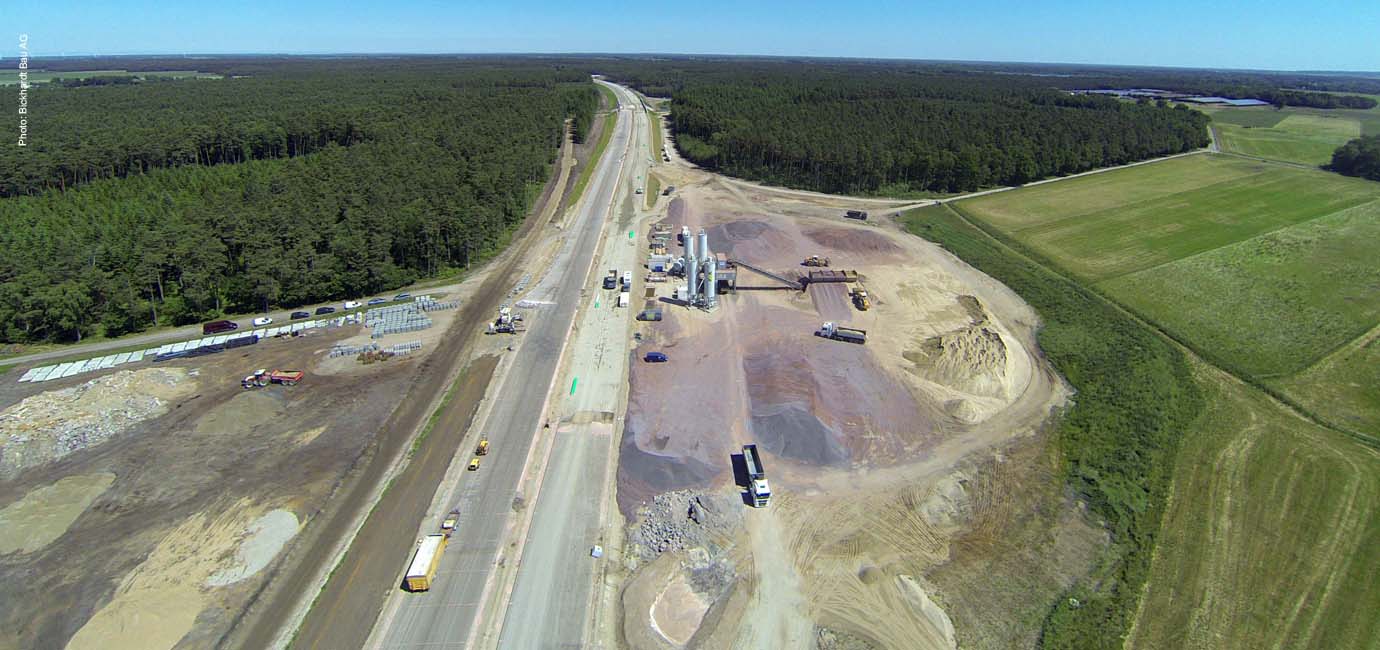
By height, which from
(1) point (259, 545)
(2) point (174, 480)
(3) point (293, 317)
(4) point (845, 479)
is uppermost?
(3) point (293, 317)

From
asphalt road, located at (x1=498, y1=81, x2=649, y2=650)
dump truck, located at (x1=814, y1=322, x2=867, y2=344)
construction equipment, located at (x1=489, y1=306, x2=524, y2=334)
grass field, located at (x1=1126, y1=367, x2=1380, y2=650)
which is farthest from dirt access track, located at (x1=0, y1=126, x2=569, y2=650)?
grass field, located at (x1=1126, y1=367, x2=1380, y2=650)

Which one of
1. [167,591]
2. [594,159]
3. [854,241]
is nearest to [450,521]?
[167,591]

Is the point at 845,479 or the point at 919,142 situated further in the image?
the point at 919,142

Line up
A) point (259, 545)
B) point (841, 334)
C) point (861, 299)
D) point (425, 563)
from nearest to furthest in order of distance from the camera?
point (425, 563) < point (259, 545) < point (841, 334) < point (861, 299)

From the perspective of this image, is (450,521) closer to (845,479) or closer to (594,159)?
(845,479)

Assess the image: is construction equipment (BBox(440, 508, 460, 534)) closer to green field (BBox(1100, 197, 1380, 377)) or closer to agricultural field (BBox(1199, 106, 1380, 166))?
green field (BBox(1100, 197, 1380, 377))
